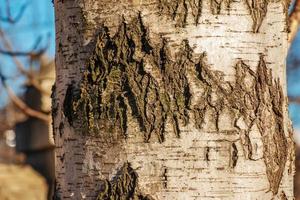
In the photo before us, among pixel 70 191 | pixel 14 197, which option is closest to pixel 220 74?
pixel 70 191

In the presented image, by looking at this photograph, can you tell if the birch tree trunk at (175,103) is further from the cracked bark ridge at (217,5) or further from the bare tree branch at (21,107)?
the bare tree branch at (21,107)

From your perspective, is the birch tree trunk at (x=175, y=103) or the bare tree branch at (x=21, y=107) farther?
the bare tree branch at (x=21, y=107)

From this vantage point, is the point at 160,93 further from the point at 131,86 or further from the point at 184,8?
the point at 184,8

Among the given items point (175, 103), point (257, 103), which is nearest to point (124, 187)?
point (175, 103)

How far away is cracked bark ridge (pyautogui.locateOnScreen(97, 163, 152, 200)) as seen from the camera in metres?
1.27

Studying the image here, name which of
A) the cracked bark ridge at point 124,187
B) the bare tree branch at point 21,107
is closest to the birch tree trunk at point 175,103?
the cracked bark ridge at point 124,187

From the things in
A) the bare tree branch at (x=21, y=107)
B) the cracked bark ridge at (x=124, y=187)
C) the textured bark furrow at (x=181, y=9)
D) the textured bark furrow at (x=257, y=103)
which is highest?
the textured bark furrow at (x=181, y=9)

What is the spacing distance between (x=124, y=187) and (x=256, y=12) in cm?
43

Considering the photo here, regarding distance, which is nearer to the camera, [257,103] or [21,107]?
[257,103]

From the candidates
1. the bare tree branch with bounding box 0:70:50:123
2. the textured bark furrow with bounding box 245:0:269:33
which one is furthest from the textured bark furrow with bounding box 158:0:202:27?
the bare tree branch with bounding box 0:70:50:123

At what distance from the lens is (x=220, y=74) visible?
1300 millimetres

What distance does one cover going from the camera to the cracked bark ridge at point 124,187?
1.27m

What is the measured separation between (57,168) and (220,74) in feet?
1.35

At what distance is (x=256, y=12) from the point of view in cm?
134
